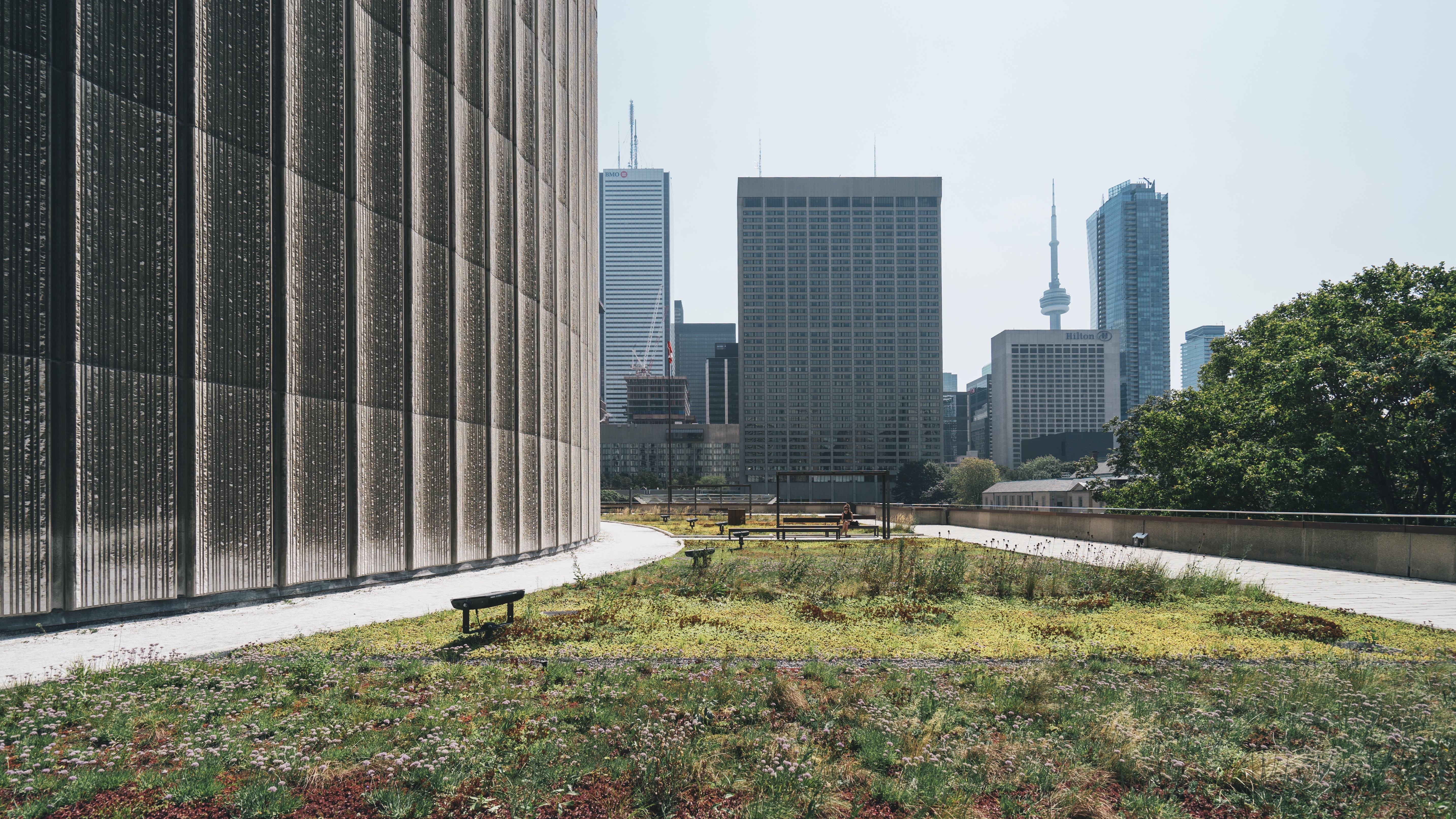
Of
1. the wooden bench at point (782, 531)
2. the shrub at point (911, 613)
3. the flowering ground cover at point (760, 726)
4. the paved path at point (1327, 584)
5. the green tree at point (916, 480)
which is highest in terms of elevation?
the flowering ground cover at point (760, 726)

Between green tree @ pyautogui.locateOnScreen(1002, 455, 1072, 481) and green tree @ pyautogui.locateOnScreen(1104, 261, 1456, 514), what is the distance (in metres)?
131

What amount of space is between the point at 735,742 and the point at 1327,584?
15.0 meters

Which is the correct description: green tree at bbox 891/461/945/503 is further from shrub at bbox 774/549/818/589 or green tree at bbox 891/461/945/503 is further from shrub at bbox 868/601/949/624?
shrub at bbox 868/601/949/624

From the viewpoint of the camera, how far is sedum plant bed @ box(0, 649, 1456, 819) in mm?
4746

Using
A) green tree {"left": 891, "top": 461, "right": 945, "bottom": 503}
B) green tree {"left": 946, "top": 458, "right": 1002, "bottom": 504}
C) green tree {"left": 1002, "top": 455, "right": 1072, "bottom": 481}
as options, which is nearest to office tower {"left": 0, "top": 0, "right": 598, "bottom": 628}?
green tree {"left": 946, "top": 458, "right": 1002, "bottom": 504}

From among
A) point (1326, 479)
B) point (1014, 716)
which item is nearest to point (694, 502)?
point (1326, 479)

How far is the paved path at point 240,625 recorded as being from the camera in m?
8.91

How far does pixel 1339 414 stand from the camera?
25.5 m

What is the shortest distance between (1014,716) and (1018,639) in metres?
3.55

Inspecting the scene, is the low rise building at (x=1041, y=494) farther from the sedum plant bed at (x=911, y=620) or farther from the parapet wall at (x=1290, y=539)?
the sedum plant bed at (x=911, y=620)

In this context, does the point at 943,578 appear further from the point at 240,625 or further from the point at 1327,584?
the point at 240,625

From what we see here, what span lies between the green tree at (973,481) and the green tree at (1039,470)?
14687 mm

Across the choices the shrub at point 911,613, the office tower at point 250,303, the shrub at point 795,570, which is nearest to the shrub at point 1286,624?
the shrub at point 911,613

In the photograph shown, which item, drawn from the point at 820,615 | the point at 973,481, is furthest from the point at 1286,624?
the point at 973,481
